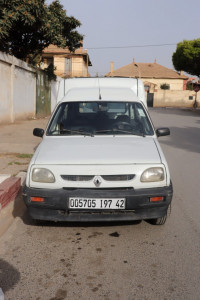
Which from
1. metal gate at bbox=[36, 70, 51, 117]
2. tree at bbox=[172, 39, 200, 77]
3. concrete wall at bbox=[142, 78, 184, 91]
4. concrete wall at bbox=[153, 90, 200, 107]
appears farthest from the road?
concrete wall at bbox=[142, 78, 184, 91]

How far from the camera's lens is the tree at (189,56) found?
4866cm

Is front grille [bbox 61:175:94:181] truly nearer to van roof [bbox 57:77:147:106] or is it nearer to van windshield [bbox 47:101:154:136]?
van windshield [bbox 47:101:154:136]

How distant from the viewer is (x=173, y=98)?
5594cm

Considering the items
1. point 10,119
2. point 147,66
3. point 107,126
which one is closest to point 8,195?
point 107,126

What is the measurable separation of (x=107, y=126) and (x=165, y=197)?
1582 millimetres

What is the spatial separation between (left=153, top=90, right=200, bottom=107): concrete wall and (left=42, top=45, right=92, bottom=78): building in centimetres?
1637

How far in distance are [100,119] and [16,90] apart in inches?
474

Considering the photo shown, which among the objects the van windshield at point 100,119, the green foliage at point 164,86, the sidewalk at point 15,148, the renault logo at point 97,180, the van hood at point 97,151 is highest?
the green foliage at point 164,86

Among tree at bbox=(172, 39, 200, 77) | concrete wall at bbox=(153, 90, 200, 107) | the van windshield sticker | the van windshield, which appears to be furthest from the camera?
concrete wall at bbox=(153, 90, 200, 107)

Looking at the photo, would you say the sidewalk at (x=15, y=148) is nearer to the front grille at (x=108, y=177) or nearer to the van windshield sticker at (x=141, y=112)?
the van windshield sticker at (x=141, y=112)

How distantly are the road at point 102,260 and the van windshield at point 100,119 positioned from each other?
51.1 inches

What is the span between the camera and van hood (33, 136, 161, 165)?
3615 millimetres

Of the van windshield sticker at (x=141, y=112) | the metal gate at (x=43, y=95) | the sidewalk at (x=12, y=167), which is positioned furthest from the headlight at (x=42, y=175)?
the metal gate at (x=43, y=95)

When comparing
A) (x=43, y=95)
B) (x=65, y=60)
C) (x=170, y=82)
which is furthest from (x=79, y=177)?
(x=170, y=82)
